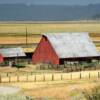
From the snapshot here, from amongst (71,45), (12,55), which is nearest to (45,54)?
(71,45)

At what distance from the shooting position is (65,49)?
169ft

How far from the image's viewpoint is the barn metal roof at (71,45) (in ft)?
167

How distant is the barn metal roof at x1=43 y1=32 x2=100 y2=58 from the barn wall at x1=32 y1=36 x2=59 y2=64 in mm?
629

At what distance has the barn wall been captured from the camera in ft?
168

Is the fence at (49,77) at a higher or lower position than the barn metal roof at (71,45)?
lower

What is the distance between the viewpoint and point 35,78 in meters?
39.7

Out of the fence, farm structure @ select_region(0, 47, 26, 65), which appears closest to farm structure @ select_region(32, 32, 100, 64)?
farm structure @ select_region(0, 47, 26, 65)

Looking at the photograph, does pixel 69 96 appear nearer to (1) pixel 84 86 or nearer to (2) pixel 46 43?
(1) pixel 84 86

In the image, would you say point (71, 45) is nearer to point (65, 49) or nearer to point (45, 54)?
point (65, 49)

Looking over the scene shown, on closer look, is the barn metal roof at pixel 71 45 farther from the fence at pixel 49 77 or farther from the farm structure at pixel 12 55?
the fence at pixel 49 77

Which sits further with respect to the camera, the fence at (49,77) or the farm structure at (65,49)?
the farm structure at (65,49)

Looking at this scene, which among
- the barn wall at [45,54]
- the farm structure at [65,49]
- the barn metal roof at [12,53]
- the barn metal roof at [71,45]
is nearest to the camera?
the farm structure at [65,49]

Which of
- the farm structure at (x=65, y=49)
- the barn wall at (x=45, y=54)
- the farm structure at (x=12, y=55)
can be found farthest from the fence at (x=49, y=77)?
the farm structure at (x=12, y=55)

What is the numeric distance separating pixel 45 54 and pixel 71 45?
329 centimetres
